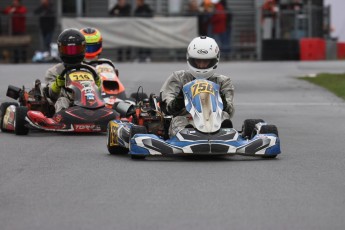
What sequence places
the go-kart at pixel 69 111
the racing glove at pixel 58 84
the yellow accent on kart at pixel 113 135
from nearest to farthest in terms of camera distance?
the yellow accent on kart at pixel 113 135 → the go-kart at pixel 69 111 → the racing glove at pixel 58 84

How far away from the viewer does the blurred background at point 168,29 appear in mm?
35656

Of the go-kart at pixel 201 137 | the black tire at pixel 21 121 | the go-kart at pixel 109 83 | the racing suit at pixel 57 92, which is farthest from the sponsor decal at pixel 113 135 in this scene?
the go-kart at pixel 109 83

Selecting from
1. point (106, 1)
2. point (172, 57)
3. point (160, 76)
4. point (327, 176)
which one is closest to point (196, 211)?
point (327, 176)

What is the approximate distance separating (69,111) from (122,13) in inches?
861

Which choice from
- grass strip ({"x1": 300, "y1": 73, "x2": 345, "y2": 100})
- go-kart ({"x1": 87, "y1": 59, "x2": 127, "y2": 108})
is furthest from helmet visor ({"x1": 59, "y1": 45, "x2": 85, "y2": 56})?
grass strip ({"x1": 300, "y1": 73, "x2": 345, "y2": 100})

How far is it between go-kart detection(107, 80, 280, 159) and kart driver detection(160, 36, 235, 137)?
249 millimetres

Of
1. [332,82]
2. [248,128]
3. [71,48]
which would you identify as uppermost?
[71,48]

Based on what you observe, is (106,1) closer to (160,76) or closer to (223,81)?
(160,76)

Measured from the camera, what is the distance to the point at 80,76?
14.9 meters

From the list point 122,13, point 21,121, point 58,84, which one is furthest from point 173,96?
point 122,13

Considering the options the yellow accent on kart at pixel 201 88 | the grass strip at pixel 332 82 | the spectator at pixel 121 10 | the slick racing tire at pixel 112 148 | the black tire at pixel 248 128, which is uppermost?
the spectator at pixel 121 10

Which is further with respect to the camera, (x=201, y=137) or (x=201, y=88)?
(x=201, y=88)

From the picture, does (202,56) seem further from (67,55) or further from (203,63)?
(67,55)

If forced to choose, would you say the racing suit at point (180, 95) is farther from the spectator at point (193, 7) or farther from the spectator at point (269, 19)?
the spectator at point (269, 19)
